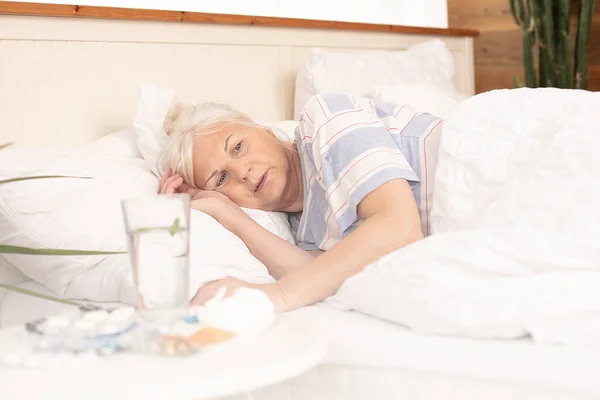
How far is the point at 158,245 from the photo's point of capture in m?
1.19

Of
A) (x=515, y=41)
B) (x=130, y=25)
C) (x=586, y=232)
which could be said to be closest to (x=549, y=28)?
(x=515, y=41)

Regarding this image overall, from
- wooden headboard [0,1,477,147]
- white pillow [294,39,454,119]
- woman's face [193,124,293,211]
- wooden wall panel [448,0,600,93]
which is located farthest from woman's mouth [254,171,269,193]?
wooden wall panel [448,0,600,93]

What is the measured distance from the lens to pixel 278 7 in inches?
118

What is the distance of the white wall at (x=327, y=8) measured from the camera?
2641 millimetres

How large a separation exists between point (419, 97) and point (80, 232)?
4.37ft

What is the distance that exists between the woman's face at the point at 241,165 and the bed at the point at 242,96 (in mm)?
308

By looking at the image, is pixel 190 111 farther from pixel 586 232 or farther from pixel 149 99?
pixel 586 232

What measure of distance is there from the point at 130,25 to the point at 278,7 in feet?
2.71

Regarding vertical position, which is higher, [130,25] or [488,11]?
[130,25]

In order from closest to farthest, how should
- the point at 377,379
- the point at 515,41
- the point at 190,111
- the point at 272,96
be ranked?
the point at 377,379
the point at 190,111
the point at 272,96
the point at 515,41

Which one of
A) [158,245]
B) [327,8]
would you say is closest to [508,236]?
[158,245]

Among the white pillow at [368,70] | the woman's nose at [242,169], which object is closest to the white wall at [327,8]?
the white pillow at [368,70]

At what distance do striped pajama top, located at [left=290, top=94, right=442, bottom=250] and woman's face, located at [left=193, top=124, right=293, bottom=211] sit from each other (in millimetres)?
65

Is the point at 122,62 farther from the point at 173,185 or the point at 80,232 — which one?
the point at 80,232
